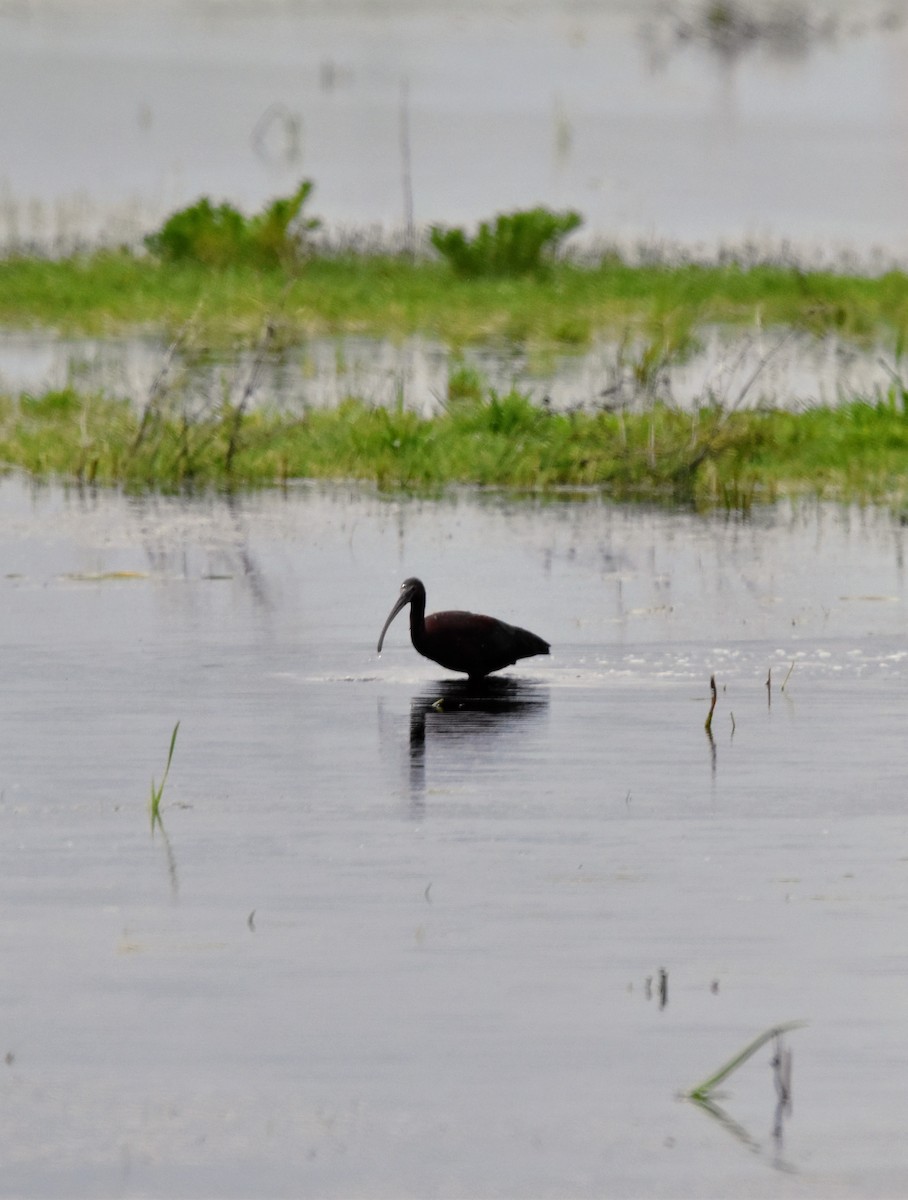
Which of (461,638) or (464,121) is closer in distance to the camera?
(461,638)

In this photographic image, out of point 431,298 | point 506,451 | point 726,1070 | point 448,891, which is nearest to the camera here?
point 726,1070

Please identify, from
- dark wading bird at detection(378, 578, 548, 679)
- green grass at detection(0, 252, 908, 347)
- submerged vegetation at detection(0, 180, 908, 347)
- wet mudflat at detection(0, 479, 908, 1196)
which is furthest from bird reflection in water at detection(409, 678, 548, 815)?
submerged vegetation at detection(0, 180, 908, 347)

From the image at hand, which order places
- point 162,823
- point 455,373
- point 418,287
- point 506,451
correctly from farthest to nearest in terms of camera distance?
point 418,287 < point 455,373 < point 506,451 < point 162,823

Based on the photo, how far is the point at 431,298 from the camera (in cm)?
3388

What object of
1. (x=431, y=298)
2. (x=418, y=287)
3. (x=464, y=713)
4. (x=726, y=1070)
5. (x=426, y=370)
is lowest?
(x=464, y=713)

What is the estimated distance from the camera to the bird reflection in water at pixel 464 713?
10.7m

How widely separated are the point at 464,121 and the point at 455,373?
199 feet

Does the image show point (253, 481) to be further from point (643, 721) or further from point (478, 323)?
point (478, 323)

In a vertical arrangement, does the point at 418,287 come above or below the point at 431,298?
above

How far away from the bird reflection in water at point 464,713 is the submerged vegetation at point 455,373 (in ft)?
18.4

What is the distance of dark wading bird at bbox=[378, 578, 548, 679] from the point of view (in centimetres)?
1195

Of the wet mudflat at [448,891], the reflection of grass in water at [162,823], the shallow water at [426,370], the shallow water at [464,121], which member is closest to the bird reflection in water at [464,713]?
the wet mudflat at [448,891]

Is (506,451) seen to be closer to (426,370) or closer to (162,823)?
(426,370)

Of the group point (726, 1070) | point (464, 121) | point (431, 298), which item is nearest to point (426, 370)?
point (431, 298)
